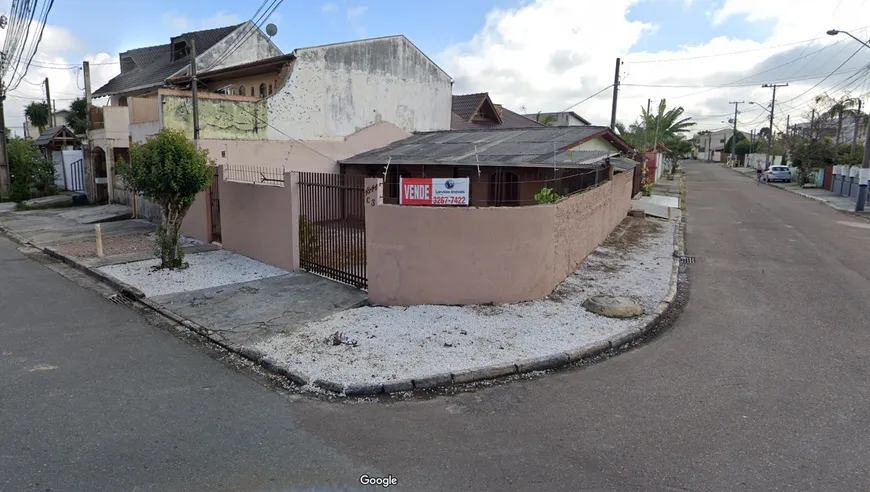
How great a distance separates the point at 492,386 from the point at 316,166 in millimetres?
14423

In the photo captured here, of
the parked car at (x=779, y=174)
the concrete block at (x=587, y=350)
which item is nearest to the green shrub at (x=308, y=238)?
the concrete block at (x=587, y=350)

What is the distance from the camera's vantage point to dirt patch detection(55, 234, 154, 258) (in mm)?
13203

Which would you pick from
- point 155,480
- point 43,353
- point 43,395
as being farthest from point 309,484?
point 43,353

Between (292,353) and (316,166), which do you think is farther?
(316,166)

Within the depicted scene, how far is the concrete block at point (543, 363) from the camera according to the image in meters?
6.21

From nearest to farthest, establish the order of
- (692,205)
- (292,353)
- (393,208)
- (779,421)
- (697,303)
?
(779,421), (292,353), (393,208), (697,303), (692,205)

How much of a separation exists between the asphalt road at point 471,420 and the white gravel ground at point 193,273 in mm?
1856

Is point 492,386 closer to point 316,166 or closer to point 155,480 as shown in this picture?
point 155,480

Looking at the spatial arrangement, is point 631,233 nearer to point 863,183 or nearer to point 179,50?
point 863,183

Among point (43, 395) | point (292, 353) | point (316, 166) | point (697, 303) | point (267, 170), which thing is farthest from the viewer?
point (316, 166)

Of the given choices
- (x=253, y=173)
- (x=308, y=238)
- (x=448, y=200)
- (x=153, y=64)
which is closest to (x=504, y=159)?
(x=308, y=238)

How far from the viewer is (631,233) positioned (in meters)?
16.5

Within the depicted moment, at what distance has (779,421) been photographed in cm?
495
